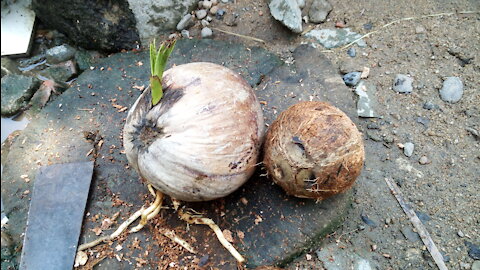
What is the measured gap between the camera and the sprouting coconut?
6.82ft

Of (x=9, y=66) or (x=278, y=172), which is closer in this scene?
(x=278, y=172)

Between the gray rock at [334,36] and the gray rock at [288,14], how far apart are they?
15cm

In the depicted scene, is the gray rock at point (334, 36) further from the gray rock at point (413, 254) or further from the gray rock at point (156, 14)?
the gray rock at point (413, 254)

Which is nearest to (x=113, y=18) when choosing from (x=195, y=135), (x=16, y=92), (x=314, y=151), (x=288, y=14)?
(x=16, y=92)

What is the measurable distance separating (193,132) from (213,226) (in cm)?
61

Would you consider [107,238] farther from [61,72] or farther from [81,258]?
[61,72]

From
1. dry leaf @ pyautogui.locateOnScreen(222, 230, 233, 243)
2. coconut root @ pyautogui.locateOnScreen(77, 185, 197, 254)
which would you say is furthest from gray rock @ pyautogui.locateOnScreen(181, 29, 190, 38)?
dry leaf @ pyautogui.locateOnScreen(222, 230, 233, 243)

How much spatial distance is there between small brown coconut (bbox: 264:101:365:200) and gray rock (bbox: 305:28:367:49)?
4.19 ft

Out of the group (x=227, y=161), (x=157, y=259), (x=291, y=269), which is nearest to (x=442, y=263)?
(x=291, y=269)

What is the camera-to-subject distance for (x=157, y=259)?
2.38 m

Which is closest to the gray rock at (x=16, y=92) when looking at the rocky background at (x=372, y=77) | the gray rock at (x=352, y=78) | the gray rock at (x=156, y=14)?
the rocky background at (x=372, y=77)

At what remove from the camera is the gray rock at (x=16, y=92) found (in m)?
3.32

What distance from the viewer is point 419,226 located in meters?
2.58

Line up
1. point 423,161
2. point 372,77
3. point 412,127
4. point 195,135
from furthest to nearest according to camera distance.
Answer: point 372,77
point 412,127
point 423,161
point 195,135
